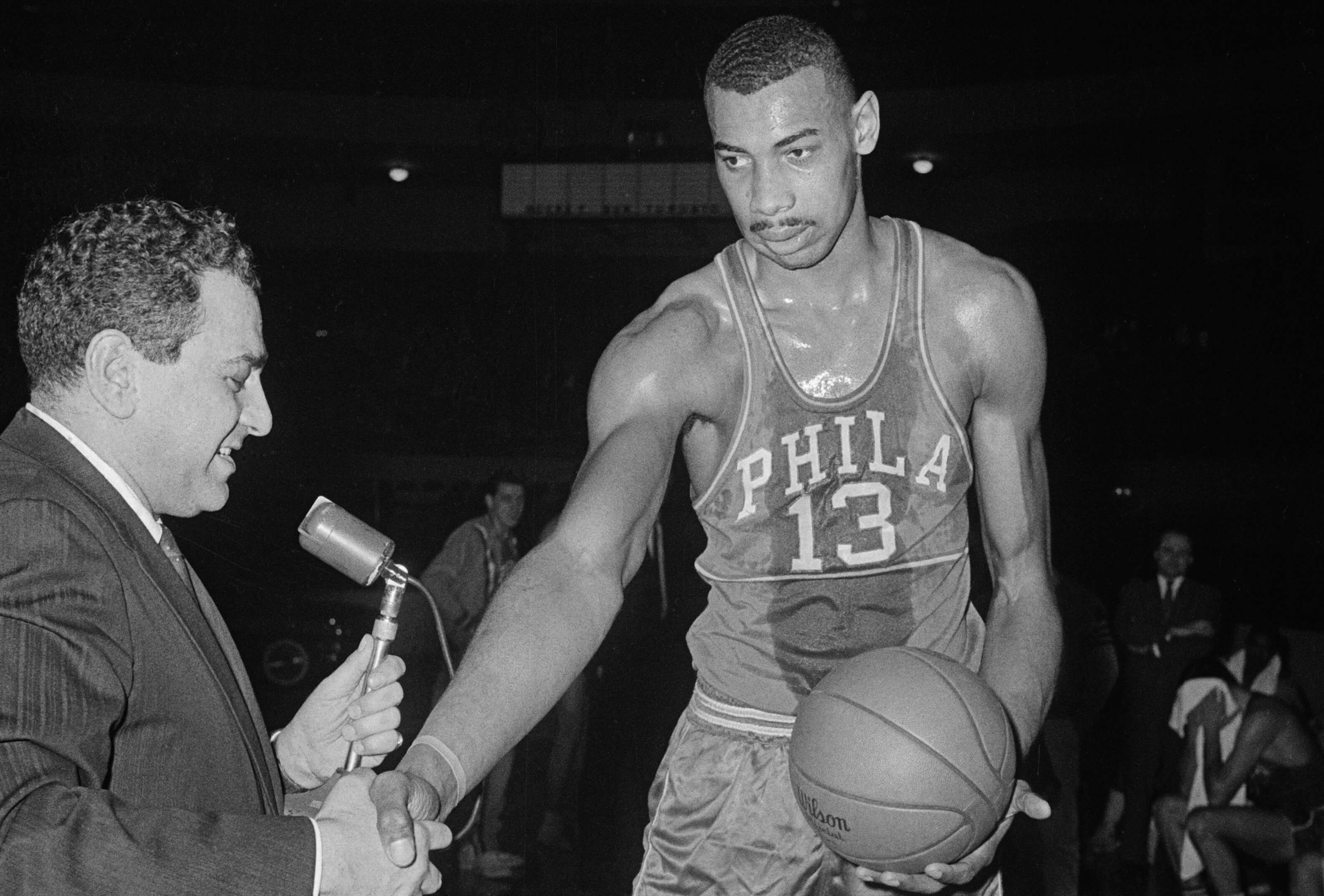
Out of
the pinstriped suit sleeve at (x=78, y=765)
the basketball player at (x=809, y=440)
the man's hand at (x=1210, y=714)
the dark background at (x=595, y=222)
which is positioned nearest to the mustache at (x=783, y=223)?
the basketball player at (x=809, y=440)

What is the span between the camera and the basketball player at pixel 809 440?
2.17m

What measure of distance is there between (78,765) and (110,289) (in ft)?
1.92

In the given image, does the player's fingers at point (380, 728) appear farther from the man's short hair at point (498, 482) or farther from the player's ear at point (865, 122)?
the man's short hair at point (498, 482)

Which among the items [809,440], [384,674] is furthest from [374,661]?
[809,440]

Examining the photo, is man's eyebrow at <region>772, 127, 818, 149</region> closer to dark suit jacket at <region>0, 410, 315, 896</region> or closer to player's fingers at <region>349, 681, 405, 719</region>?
player's fingers at <region>349, 681, 405, 719</region>

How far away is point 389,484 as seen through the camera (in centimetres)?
1055

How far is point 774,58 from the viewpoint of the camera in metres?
2.15

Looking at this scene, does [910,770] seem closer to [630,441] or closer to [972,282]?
[630,441]

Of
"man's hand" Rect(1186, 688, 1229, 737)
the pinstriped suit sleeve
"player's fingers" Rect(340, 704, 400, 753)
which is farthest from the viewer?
"man's hand" Rect(1186, 688, 1229, 737)

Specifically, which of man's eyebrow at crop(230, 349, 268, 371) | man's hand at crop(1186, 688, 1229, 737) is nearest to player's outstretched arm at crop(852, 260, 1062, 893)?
man's eyebrow at crop(230, 349, 268, 371)

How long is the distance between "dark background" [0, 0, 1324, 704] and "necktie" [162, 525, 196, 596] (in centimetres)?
672

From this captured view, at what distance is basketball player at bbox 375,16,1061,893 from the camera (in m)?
2.17

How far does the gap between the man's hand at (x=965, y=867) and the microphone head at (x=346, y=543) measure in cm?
87

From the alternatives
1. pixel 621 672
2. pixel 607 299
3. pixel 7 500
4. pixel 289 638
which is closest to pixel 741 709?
pixel 7 500
